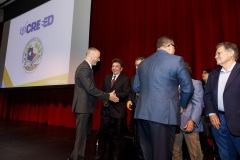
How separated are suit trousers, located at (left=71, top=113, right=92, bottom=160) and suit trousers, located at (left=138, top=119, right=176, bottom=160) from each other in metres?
Result: 0.87

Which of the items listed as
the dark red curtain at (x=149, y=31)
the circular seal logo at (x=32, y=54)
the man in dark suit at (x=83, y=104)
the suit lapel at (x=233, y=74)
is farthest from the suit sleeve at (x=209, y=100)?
the circular seal logo at (x=32, y=54)

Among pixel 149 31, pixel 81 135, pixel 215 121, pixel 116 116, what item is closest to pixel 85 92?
pixel 81 135

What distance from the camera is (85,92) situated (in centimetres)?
228

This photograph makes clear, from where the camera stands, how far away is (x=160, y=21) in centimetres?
401

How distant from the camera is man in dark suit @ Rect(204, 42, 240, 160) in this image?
4.98 feet

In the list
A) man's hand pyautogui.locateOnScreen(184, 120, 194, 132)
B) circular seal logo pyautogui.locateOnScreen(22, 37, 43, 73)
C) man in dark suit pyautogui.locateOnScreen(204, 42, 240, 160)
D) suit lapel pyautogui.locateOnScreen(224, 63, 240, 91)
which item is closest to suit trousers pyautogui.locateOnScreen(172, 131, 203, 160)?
man's hand pyautogui.locateOnScreen(184, 120, 194, 132)

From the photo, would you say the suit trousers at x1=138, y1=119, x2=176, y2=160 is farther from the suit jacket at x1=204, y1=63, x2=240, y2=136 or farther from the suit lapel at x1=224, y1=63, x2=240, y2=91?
the suit lapel at x1=224, y1=63, x2=240, y2=91

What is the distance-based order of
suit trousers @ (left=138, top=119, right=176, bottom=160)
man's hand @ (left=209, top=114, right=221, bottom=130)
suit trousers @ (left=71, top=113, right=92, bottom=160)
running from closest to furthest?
suit trousers @ (left=138, top=119, right=176, bottom=160), man's hand @ (left=209, top=114, right=221, bottom=130), suit trousers @ (left=71, top=113, right=92, bottom=160)

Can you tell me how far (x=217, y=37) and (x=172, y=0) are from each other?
1160 millimetres

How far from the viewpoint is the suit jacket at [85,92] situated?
2213 millimetres

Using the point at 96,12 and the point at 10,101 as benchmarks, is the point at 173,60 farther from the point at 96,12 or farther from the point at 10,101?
the point at 10,101

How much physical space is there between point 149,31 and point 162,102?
294cm

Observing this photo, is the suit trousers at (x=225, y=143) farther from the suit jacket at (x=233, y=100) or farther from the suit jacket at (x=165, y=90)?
the suit jacket at (x=165, y=90)

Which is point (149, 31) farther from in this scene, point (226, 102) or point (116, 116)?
point (226, 102)
